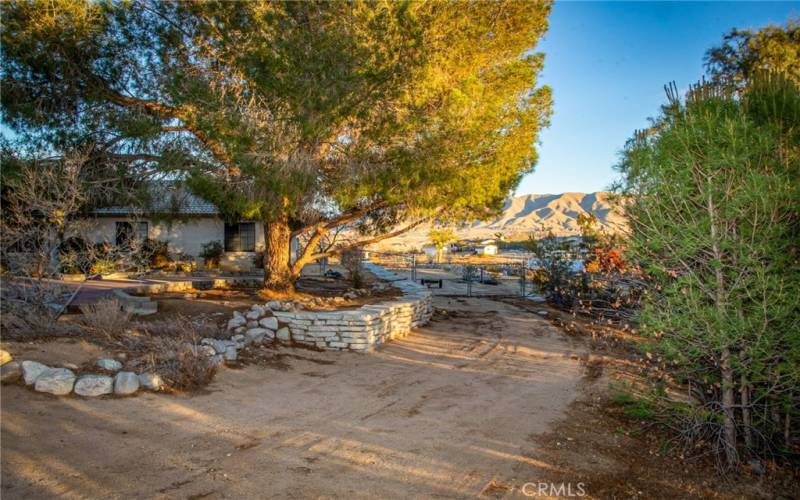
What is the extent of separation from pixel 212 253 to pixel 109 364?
15759 millimetres

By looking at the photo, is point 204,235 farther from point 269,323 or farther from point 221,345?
point 221,345

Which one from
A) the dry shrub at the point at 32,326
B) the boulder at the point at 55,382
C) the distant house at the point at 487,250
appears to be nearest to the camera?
the boulder at the point at 55,382

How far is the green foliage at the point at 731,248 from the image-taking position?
3986 millimetres

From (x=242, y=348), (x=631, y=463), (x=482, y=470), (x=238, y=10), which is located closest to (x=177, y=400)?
(x=242, y=348)

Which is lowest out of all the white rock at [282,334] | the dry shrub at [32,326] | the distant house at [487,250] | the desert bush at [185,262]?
the white rock at [282,334]

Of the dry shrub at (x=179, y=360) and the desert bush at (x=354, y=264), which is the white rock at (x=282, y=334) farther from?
the desert bush at (x=354, y=264)

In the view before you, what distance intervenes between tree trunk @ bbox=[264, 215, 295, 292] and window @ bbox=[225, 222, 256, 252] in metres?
11.4

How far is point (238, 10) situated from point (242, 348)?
6.19 metres

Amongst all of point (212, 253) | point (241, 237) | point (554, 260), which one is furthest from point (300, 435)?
point (241, 237)

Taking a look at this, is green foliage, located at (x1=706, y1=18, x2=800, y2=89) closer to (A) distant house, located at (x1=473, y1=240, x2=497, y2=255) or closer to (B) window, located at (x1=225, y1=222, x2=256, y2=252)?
(B) window, located at (x1=225, y1=222, x2=256, y2=252)

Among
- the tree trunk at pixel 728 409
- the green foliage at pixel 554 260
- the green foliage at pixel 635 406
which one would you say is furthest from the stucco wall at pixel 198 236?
the tree trunk at pixel 728 409

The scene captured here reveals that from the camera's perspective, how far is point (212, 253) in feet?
68.8

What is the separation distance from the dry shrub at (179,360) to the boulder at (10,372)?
1273mm

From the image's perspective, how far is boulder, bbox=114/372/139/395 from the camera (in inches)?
218
